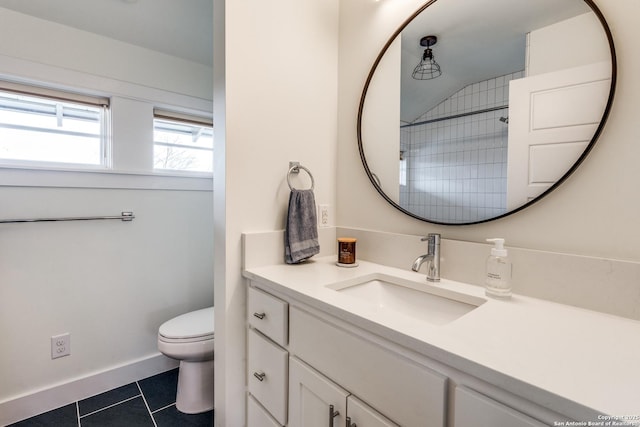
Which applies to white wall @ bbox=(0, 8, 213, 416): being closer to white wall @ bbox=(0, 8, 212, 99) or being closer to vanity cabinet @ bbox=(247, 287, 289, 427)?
white wall @ bbox=(0, 8, 212, 99)

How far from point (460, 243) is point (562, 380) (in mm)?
617

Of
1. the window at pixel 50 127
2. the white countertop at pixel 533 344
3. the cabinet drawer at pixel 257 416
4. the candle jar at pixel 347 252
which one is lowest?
the cabinet drawer at pixel 257 416

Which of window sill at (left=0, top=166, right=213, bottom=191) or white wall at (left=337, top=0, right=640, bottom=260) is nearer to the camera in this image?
white wall at (left=337, top=0, right=640, bottom=260)

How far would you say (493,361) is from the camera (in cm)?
53

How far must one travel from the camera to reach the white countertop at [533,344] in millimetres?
463

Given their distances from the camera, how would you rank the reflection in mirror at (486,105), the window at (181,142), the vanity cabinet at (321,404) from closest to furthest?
the vanity cabinet at (321,404) → the reflection in mirror at (486,105) → the window at (181,142)

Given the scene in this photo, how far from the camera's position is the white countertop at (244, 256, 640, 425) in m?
0.46

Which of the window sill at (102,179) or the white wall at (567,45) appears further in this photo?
the window sill at (102,179)

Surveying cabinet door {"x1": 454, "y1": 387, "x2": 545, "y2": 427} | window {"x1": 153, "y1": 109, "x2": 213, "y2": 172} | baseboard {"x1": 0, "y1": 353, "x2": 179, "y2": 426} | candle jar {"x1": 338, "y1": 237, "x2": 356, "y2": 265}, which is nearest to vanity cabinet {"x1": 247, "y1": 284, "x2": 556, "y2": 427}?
cabinet door {"x1": 454, "y1": 387, "x2": 545, "y2": 427}

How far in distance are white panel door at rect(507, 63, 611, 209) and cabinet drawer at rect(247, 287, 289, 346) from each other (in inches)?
32.9

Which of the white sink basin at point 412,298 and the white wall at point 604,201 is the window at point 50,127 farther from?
the white wall at point 604,201

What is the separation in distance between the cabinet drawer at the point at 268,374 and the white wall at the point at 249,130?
0.28 feet

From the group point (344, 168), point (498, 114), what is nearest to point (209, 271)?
point (344, 168)

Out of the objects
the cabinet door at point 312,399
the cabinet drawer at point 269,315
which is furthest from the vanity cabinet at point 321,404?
the cabinet drawer at point 269,315
